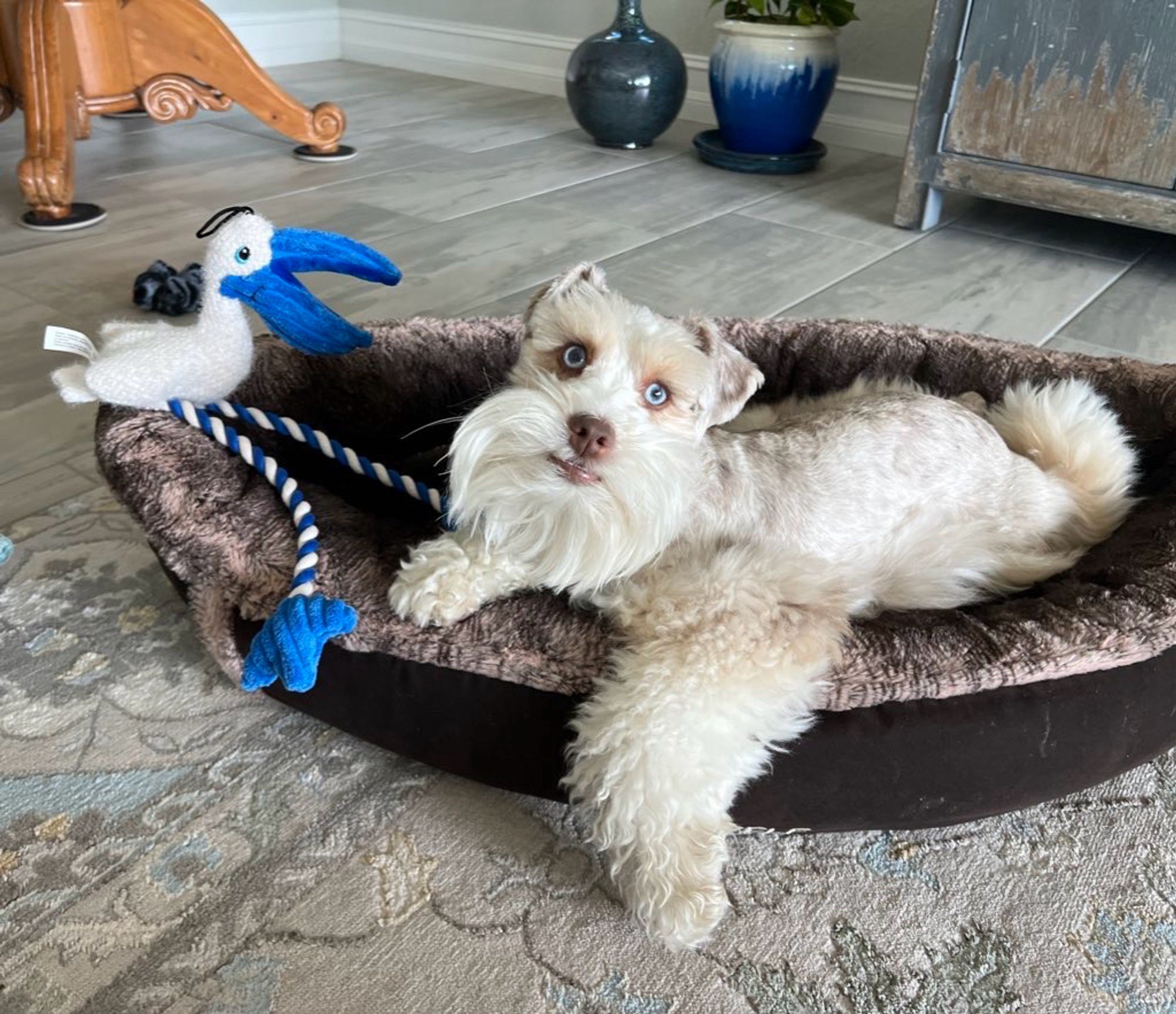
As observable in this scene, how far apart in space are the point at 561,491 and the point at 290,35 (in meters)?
4.35

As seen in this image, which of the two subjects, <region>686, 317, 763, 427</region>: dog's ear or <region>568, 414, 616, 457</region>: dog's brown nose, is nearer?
<region>568, 414, 616, 457</region>: dog's brown nose

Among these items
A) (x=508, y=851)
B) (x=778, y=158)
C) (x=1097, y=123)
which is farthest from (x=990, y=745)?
(x=778, y=158)

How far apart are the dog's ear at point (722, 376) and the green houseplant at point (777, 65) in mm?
2225

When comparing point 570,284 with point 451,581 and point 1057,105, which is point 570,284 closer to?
point 451,581

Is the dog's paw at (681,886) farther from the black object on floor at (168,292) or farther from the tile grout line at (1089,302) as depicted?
the black object on floor at (168,292)

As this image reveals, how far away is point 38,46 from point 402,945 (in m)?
2.46

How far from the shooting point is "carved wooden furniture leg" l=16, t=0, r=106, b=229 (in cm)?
243

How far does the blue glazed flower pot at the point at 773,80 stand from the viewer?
115 inches

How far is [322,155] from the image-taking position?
3.23 meters

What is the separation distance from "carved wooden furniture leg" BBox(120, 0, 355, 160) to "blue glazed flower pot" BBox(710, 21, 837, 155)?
4.10 ft

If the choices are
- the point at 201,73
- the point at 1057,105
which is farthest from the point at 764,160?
the point at 201,73

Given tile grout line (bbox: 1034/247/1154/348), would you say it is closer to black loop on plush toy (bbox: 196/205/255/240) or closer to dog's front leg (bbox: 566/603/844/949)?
dog's front leg (bbox: 566/603/844/949)

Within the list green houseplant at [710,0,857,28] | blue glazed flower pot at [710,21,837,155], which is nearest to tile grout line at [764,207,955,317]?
blue glazed flower pot at [710,21,837,155]

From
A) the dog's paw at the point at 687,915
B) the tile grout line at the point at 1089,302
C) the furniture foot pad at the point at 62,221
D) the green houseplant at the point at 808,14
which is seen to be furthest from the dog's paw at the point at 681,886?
the green houseplant at the point at 808,14
